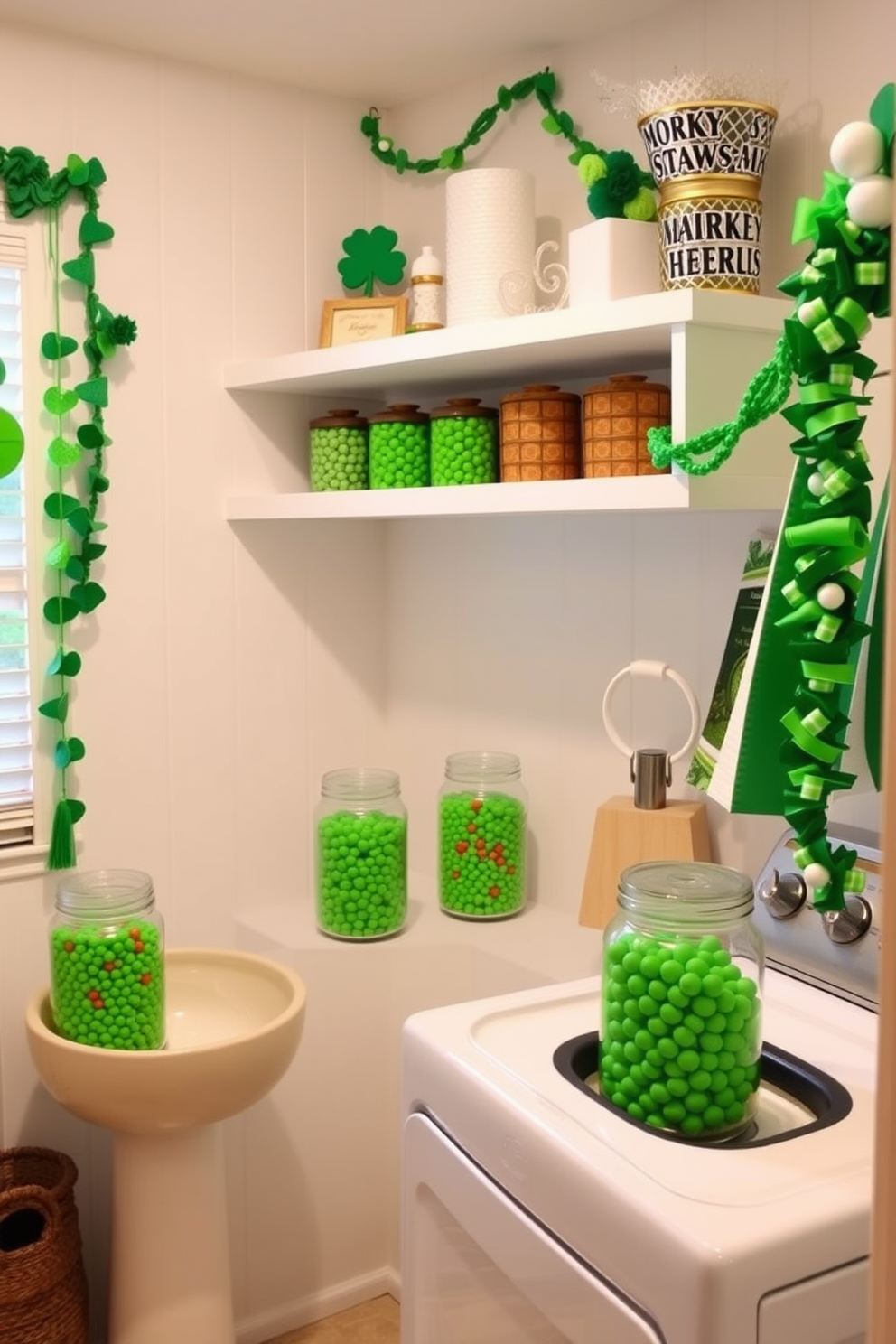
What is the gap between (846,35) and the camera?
165 cm

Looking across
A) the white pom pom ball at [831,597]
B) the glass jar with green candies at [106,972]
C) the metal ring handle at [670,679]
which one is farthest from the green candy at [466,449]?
the white pom pom ball at [831,597]

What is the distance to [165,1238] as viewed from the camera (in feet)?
6.42

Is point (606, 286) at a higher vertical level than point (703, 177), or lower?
lower

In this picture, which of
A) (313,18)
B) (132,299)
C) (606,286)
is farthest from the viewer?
(132,299)

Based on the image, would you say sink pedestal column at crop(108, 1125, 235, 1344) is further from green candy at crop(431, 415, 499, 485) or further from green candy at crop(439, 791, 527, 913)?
green candy at crop(431, 415, 499, 485)

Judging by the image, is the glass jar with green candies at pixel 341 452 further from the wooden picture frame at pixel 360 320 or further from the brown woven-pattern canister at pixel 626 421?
the brown woven-pattern canister at pixel 626 421

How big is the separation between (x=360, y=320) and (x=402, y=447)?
343 millimetres

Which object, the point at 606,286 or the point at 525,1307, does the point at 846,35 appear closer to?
the point at 606,286

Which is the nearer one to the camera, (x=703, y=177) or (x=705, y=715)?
(x=703, y=177)

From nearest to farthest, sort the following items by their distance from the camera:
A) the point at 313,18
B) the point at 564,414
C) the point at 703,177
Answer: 1. the point at 703,177
2. the point at 564,414
3. the point at 313,18

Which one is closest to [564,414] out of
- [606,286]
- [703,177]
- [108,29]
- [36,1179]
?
[606,286]

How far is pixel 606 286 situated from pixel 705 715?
63 cm

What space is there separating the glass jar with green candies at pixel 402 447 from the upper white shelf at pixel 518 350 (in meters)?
0.07

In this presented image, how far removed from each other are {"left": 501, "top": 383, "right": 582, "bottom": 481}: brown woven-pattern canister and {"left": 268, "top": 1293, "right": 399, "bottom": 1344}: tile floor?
1526 mm
